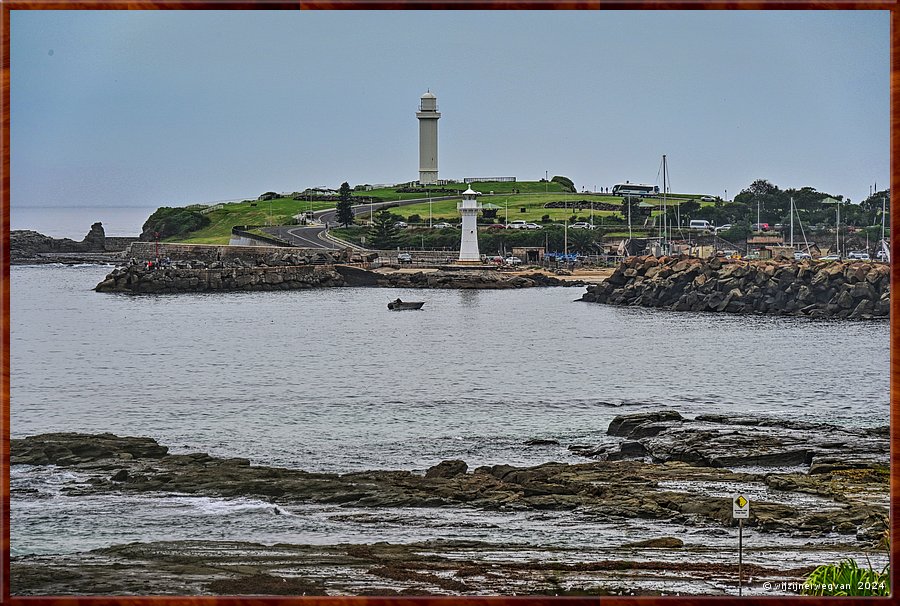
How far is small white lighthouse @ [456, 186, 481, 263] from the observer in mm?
36156

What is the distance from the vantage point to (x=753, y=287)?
2809 cm

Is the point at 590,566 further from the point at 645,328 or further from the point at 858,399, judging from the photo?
the point at 645,328

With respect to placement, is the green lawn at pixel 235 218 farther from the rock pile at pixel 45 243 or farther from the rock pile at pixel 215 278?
the rock pile at pixel 45 243

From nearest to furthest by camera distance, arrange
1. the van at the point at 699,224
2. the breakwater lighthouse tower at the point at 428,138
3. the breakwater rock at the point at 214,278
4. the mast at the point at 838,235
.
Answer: the breakwater lighthouse tower at the point at 428,138 → the mast at the point at 838,235 → the van at the point at 699,224 → the breakwater rock at the point at 214,278

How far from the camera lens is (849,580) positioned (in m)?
4.04

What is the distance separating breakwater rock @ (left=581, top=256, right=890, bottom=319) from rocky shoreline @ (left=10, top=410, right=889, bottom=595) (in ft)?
46.8

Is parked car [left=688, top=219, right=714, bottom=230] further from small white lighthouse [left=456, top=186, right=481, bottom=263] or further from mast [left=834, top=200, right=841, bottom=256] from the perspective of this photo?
small white lighthouse [left=456, top=186, right=481, bottom=263]

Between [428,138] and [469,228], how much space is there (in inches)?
577

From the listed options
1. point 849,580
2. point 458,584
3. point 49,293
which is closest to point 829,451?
point 458,584

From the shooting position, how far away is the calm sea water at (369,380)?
1067 cm

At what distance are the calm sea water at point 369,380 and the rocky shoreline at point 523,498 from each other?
512 mm

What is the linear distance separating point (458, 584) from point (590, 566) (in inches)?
31.4

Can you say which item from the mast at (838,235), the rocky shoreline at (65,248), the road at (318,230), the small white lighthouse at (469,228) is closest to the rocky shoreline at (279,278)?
the small white lighthouse at (469,228)

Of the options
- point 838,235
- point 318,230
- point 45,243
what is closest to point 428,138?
point 838,235
